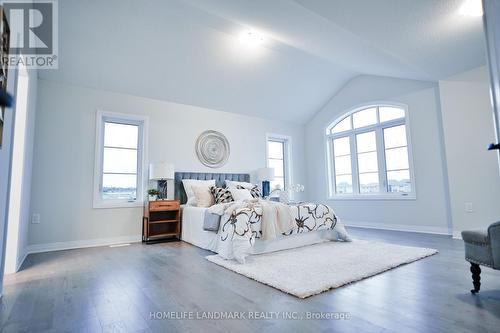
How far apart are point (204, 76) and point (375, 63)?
297 cm

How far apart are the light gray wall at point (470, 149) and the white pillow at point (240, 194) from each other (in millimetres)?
3348

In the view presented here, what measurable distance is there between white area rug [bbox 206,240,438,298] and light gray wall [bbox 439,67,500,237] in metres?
1.41

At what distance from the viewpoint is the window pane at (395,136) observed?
5.16 m

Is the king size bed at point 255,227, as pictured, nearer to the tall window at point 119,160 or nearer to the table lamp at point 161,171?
the table lamp at point 161,171

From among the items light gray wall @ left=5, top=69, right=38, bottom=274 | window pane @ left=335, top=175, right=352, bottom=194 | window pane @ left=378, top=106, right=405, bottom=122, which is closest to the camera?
light gray wall @ left=5, top=69, right=38, bottom=274

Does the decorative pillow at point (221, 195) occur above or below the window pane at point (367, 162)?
below

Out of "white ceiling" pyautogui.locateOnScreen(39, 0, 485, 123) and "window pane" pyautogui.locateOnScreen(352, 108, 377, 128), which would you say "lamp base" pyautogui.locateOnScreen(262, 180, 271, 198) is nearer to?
"white ceiling" pyautogui.locateOnScreen(39, 0, 485, 123)

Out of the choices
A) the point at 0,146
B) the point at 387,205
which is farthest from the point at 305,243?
the point at 0,146

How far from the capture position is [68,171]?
13.1 ft

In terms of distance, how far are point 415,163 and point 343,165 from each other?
1.61 meters

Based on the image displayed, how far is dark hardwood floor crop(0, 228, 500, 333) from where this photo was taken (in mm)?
1562

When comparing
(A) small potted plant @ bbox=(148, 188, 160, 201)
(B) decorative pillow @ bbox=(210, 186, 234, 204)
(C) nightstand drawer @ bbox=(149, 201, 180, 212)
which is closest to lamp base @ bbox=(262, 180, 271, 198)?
(B) decorative pillow @ bbox=(210, 186, 234, 204)

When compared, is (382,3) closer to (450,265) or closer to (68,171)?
(450,265)

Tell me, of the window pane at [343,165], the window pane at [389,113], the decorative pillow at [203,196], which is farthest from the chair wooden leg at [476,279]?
the window pane at [343,165]
